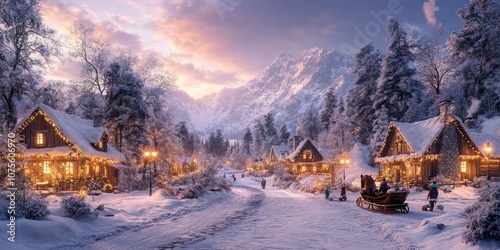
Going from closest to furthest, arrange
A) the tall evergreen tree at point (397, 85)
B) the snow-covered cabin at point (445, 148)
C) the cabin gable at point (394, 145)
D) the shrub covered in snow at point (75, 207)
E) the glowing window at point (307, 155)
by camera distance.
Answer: the shrub covered in snow at point (75, 207), the snow-covered cabin at point (445, 148), the cabin gable at point (394, 145), the tall evergreen tree at point (397, 85), the glowing window at point (307, 155)

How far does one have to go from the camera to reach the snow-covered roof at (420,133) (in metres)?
34.2

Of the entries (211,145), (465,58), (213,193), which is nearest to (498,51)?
(465,58)

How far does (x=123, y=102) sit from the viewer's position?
43688 millimetres

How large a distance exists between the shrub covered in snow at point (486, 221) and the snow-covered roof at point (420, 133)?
81.7ft

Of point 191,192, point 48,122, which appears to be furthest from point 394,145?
point 48,122

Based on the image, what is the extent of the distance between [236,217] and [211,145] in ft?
466

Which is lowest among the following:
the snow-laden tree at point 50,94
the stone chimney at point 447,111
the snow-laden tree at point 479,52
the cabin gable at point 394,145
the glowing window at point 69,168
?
the glowing window at point 69,168

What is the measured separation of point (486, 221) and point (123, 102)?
40776mm

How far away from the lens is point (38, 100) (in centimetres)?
3531

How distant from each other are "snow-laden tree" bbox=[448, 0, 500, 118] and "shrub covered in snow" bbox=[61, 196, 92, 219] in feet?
156

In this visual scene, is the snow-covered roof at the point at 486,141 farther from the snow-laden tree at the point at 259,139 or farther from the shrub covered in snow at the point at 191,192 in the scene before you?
the snow-laden tree at the point at 259,139

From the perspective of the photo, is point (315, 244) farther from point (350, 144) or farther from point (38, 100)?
point (350, 144)

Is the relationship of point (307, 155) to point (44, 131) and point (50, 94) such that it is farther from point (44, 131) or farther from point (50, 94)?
point (44, 131)

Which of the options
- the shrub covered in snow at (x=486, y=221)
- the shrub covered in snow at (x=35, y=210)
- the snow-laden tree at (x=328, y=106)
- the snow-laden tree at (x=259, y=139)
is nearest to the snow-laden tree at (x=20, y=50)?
the shrub covered in snow at (x=35, y=210)
